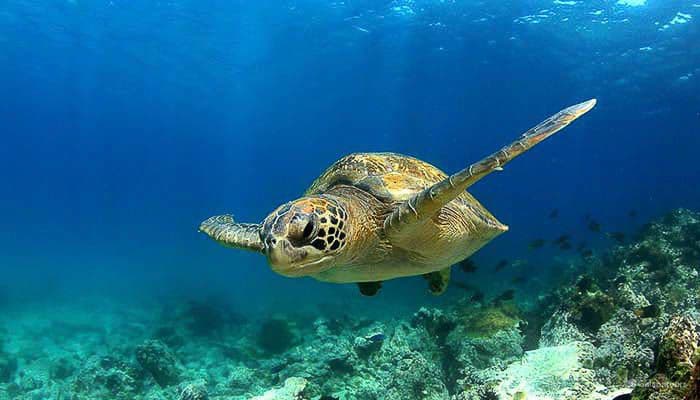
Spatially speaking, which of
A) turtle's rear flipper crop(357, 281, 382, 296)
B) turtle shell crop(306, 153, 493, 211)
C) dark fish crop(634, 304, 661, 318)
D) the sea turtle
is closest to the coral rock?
the sea turtle

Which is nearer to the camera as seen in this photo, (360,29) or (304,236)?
(304,236)

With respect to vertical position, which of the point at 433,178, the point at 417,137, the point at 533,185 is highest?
the point at 433,178

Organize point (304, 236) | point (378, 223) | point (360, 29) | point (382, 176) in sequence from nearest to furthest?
point (304, 236), point (378, 223), point (382, 176), point (360, 29)

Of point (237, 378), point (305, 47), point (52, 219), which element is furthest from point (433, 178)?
point (52, 219)

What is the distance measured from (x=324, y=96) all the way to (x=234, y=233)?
4005cm

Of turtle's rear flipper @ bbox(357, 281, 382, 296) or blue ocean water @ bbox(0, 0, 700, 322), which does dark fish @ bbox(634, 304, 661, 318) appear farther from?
blue ocean water @ bbox(0, 0, 700, 322)

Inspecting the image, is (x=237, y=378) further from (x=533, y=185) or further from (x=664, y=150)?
(x=533, y=185)

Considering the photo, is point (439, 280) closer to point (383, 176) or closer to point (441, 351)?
point (383, 176)

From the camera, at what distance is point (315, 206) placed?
2.76 m

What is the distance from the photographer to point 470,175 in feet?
8.79

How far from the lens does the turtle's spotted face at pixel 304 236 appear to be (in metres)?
2.46

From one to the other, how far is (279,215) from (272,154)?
267ft

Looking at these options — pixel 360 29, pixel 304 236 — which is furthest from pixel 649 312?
pixel 360 29

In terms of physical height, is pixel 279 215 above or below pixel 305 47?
below
